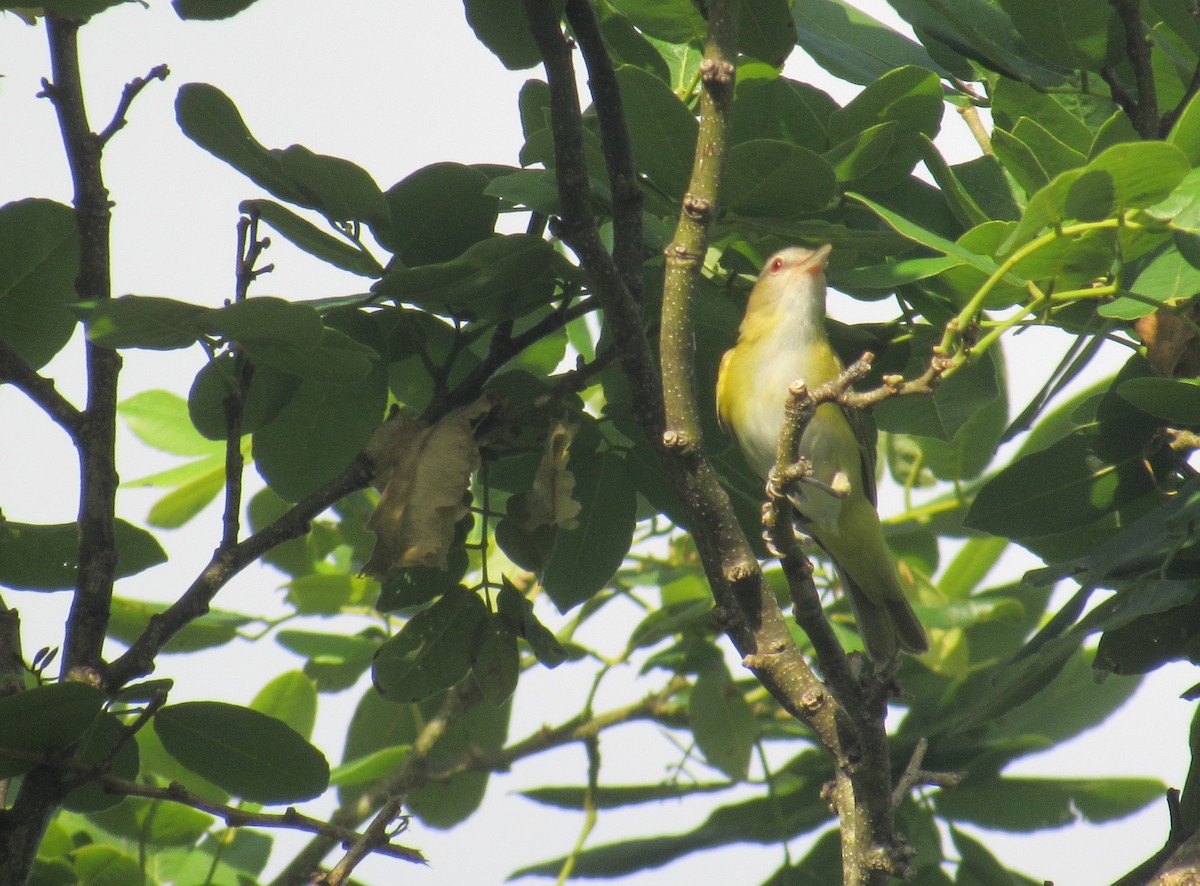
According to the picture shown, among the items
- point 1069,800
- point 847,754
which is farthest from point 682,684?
point 847,754

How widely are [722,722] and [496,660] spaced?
1.02 meters

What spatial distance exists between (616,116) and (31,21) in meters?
1.20

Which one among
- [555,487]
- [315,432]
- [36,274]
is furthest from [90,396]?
[555,487]

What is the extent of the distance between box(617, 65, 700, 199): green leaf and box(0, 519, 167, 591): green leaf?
0.99 m

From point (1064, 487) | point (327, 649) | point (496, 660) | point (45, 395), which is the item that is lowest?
point (496, 660)

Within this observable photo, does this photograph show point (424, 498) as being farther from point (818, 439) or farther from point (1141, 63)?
point (818, 439)

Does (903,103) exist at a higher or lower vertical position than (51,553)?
higher

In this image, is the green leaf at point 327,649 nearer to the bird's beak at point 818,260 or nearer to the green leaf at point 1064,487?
the bird's beak at point 818,260

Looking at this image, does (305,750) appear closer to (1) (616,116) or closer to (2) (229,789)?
(2) (229,789)

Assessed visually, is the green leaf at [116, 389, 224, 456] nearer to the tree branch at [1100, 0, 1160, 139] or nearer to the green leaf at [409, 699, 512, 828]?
the green leaf at [409, 699, 512, 828]

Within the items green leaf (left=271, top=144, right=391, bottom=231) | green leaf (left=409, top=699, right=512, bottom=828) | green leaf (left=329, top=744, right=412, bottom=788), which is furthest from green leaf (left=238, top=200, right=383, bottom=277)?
green leaf (left=409, top=699, right=512, bottom=828)

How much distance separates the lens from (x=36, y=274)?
6.41ft

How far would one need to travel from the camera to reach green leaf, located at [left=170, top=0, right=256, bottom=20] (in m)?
1.84

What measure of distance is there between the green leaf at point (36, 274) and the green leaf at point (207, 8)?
0.37 meters
